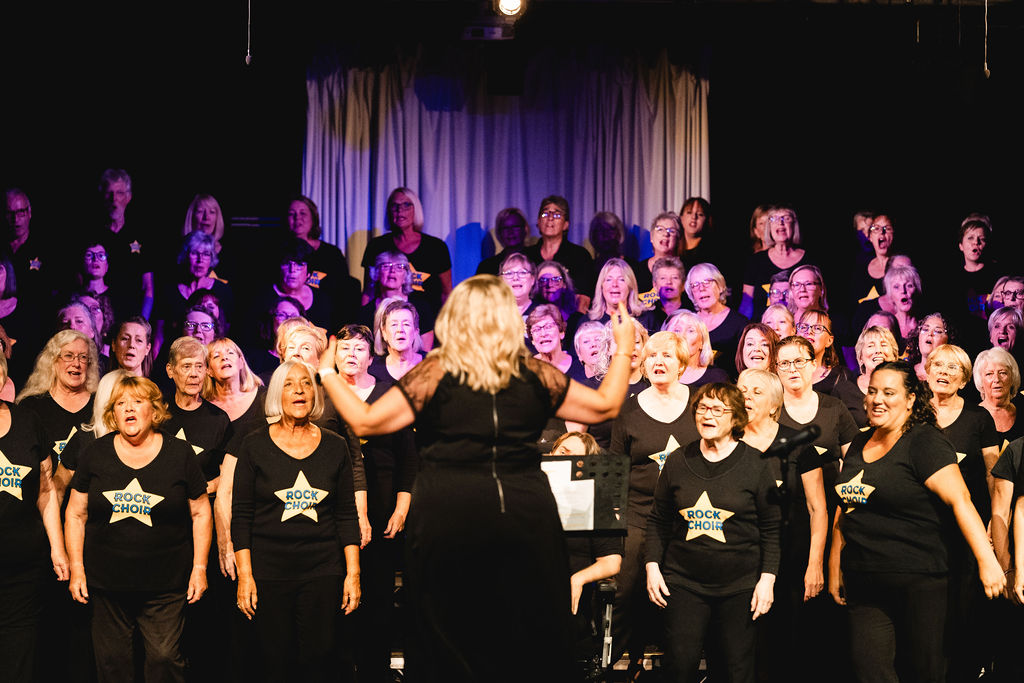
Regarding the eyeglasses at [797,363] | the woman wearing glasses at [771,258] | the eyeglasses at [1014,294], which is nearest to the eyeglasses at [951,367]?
the eyeglasses at [797,363]

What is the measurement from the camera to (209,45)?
794 cm

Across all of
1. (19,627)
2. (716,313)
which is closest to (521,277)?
(716,313)

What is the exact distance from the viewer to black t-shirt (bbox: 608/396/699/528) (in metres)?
4.75

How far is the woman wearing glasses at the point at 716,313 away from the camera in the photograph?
6.60 meters

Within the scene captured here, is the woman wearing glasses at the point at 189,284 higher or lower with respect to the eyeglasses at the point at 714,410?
higher

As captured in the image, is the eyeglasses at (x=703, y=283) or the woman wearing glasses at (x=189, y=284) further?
the woman wearing glasses at (x=189, y=284)

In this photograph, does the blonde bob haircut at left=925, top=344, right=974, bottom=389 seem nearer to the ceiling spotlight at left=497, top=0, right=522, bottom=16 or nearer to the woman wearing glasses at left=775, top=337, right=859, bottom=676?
the woman wearing glasses at left=775, top=337, right=859, bottom=676

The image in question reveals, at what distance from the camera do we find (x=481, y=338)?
2656 mm

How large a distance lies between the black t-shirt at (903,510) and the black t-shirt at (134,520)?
9.33 ft

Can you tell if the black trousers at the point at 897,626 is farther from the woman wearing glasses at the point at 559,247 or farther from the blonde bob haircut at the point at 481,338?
the woman wearing glasses at the point at 559,247

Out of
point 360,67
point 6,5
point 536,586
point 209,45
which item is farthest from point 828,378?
point 6,5

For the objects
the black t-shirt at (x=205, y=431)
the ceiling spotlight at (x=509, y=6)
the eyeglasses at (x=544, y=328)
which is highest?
the ceiling spotlight at (x=509, y=6)

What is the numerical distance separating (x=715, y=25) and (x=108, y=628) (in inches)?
231

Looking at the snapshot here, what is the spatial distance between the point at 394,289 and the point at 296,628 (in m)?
3.13
